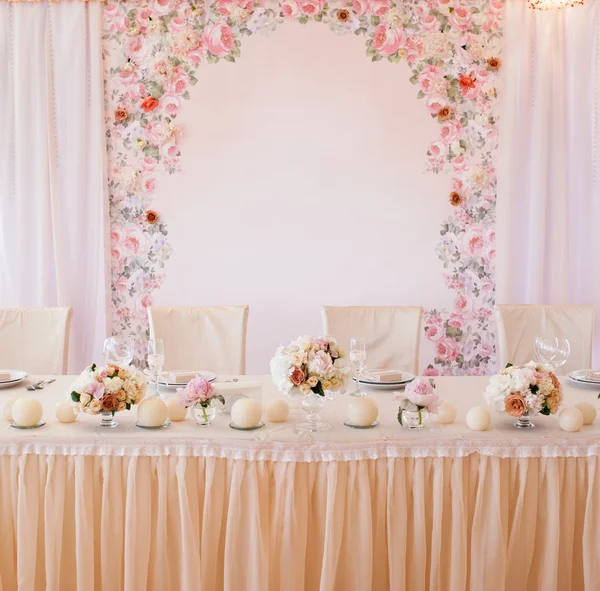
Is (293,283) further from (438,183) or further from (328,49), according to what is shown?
(328,49)

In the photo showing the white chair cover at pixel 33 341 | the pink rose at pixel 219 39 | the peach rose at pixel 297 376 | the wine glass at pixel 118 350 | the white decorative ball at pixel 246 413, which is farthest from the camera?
the pink rose at pixel 219 39

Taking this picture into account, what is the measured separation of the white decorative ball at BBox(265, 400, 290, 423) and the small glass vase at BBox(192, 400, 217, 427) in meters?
0.17

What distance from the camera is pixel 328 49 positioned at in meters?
4.01

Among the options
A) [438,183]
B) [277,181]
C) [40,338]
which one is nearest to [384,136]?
[438,183]

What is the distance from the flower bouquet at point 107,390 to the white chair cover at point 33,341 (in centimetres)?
128

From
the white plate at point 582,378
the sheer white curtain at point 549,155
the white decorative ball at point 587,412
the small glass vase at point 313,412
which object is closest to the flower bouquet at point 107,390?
the small glass vase at point 313,412

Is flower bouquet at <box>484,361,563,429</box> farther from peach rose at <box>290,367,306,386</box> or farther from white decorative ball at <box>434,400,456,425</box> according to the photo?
peach rose at <box>290,367,306,386</box>

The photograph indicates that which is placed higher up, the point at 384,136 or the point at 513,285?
the point at 384,136

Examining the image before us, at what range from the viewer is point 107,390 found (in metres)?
2.04

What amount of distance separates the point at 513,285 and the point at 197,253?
184cm

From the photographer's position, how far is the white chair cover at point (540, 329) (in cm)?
335

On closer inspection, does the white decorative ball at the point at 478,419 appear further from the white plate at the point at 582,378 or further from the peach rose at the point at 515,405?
the white plate at the point at 582,378

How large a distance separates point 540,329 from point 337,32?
198 centimetres

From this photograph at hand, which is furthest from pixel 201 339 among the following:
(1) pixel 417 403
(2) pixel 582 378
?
(2) pixel 582 378
